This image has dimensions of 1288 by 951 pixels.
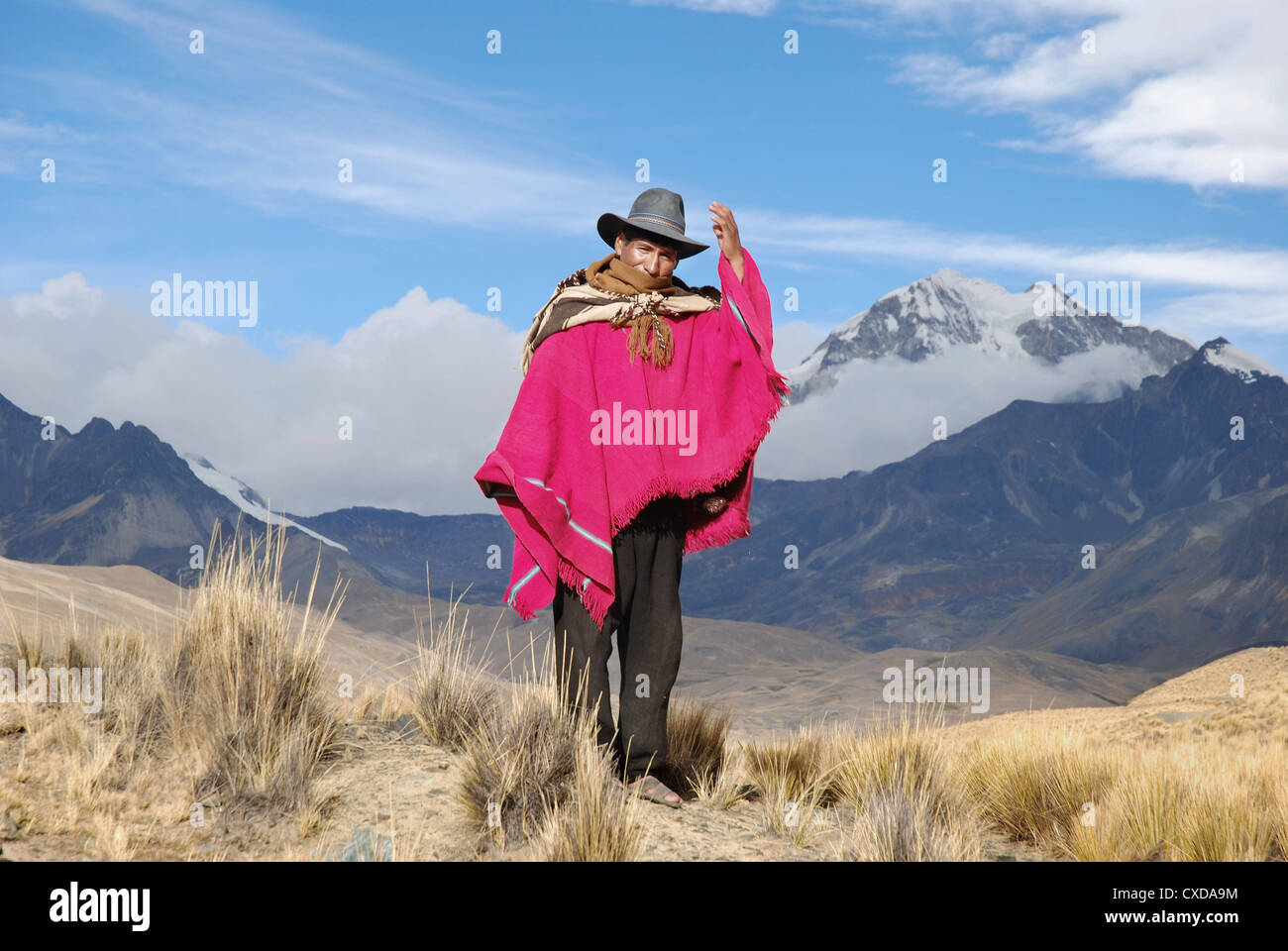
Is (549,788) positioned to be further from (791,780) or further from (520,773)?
(791,780)

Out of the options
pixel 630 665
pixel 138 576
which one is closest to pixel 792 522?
pixel 138 576

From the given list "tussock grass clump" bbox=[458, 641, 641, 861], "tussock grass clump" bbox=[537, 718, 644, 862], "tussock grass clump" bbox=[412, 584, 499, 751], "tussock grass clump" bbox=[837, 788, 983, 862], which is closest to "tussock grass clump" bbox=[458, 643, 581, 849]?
"tussock grass clump" bbox=[458, 641, 641, 861]

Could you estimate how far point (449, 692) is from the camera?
6.34m

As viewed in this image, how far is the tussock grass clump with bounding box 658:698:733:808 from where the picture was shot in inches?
Result: 233

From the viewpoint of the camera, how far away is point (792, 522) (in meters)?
183

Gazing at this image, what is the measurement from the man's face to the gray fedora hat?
0.18 ft

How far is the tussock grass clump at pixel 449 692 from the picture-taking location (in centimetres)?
619

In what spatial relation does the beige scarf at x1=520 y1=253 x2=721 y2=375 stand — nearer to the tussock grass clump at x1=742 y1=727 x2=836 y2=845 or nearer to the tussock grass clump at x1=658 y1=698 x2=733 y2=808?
the tussock grass clump at x1=658 y1=698 x2=733 y2=808

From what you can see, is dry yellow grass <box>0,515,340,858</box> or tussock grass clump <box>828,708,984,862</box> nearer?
tussock grass clump <box>828,708,984,862</box>

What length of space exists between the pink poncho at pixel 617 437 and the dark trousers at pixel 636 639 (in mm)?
122

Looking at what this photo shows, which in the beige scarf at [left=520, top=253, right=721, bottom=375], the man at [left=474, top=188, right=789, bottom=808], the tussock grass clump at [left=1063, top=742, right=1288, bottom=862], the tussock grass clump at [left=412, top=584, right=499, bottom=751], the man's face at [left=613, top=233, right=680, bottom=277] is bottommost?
the tussock grass clump at [left=1063, top=742, right=1288, bottom=862]

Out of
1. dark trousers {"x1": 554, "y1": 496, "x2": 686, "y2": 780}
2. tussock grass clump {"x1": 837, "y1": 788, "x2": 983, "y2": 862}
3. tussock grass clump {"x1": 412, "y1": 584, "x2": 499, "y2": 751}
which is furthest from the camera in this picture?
tussock grass clump {"x1": 412, "y1": 584, "x2": 499, "y2": 751}

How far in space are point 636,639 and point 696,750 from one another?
1.25 metres
